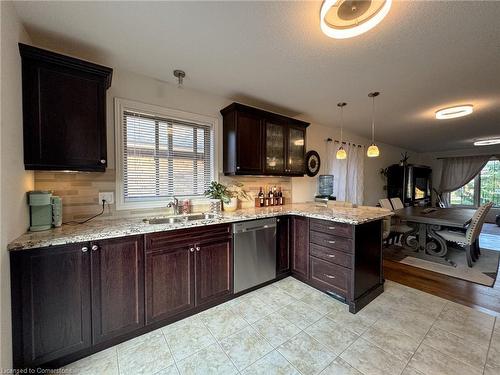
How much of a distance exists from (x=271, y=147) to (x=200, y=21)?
1749 mm

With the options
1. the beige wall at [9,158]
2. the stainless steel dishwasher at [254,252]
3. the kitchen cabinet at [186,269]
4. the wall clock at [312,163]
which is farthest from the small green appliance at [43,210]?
the wall clock at [312,163]

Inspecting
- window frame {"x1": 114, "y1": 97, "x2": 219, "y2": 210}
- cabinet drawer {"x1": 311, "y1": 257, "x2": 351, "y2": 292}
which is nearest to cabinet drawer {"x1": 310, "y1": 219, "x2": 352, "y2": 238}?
cabinet drawer {"x1": 311, "y1": 257, "x2": 351, "y2": 292}

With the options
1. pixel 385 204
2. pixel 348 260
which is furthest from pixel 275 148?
pixel 385 204

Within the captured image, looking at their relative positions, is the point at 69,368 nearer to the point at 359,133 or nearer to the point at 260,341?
the point at 260,341

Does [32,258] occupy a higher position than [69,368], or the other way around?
[32,258]

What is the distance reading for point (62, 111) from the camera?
1.59 meters

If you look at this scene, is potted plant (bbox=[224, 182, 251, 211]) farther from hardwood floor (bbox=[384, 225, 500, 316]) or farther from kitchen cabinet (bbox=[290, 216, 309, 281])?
hardwood floor (bbox=[384, 225, 500, 316])

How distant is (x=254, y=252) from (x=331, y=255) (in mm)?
866

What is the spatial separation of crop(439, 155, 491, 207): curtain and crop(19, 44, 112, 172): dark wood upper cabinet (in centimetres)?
973

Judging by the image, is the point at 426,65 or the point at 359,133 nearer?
the point at 426,65

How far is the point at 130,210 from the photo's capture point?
2193 mm

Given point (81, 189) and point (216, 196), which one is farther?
point (216, 196)

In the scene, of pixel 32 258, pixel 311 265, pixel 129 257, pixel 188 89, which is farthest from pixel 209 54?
pixel 311 265

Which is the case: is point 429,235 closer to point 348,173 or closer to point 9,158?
point 348,173
